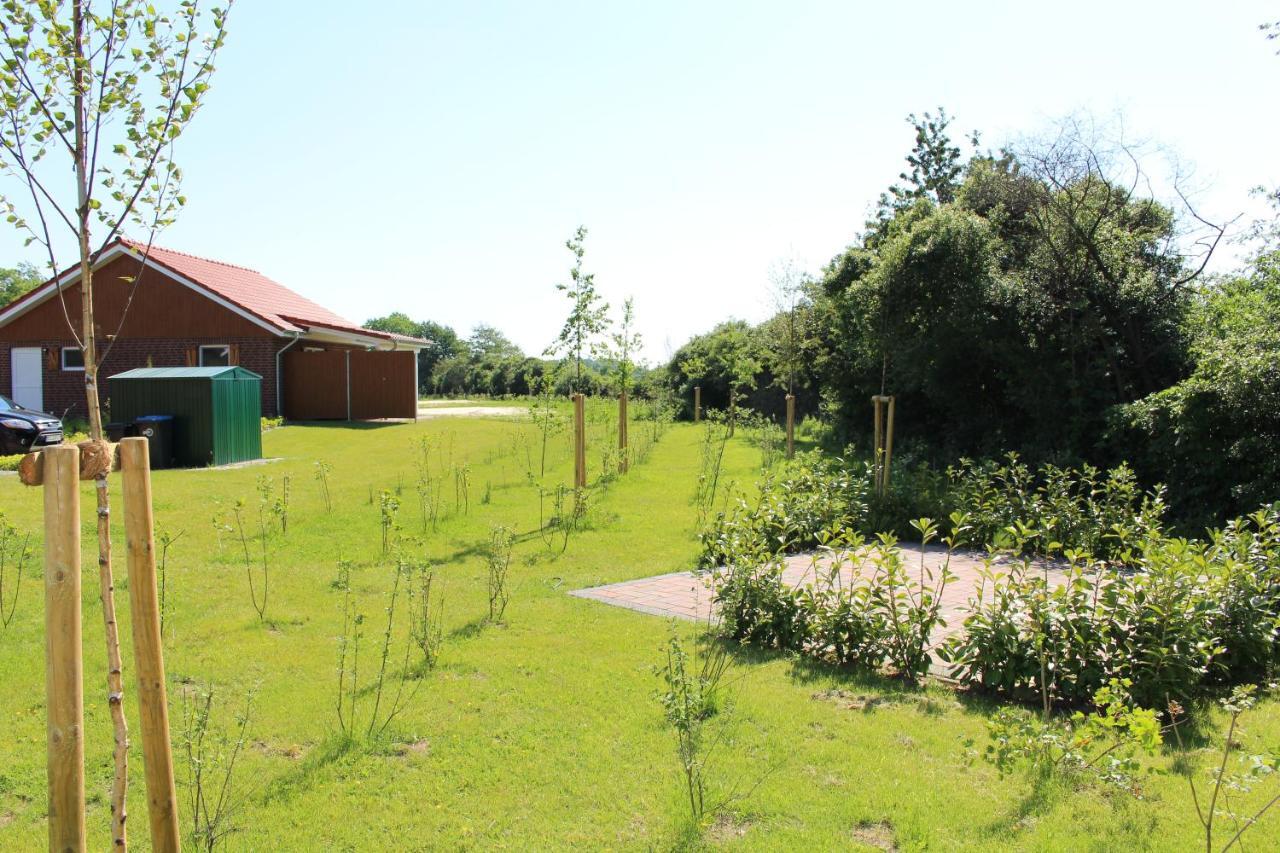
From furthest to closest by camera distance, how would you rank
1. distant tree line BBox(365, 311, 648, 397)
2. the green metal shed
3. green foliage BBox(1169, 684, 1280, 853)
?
distant tree line BBox(365, 311, 648, 397) → the green metal shed → green foliage BBox(1169, 684, 1280, 853)

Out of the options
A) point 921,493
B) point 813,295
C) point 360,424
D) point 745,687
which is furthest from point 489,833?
point 360,424

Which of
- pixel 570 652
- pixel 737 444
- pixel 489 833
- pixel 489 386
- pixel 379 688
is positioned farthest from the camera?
pixel 489 386

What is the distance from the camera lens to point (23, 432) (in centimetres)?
1557

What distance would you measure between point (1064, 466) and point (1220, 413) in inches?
108

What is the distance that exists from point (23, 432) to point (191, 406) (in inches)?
153

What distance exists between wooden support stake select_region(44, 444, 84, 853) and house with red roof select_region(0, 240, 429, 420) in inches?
898

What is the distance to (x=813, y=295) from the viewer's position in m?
22.3

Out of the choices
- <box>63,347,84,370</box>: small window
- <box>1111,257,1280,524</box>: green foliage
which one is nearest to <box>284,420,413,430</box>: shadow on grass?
<box>63,347,84,370</box>: small window

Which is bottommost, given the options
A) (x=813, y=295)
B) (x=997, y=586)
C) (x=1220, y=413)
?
(x=997, y=586)

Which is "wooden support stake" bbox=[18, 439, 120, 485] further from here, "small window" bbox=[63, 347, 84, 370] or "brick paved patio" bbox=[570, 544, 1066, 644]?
"small window" bbox=[63, 347, 84, 370]

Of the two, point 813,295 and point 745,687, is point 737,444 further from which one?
point 745,687

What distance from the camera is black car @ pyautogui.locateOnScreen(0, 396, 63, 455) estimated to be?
15.4 metres

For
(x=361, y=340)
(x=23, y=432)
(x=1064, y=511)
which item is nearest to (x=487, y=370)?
(x=361, y=340)

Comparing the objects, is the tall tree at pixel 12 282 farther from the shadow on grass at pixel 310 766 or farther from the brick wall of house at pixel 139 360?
the shadow on grass at pixel 310 766
